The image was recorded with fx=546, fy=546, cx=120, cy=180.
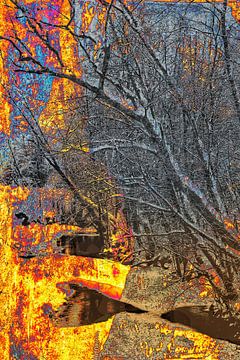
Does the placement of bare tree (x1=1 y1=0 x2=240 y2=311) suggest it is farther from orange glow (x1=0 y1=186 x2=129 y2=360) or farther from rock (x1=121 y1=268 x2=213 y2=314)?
orange glow (x1=0 y1=186 x2=129 y2=360)

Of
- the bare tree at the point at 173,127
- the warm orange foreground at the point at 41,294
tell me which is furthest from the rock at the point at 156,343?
the bare tree at the point at 173,127

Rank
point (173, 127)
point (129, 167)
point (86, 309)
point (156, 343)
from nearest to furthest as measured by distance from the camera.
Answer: point (173, 127)
point (129, 167)
point (156, 343)
point (86, 309)

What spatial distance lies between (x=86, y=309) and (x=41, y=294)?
1.56ft

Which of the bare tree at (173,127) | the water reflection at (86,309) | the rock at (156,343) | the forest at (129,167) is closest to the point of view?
the bare tree at (173,127)

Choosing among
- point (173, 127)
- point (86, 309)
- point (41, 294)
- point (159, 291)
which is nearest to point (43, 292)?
point (41, 294)

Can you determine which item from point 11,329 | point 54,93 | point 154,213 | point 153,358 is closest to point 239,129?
point 154,213

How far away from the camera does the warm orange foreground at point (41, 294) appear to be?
17.4 feet

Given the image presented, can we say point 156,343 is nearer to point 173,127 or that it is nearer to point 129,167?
point 129,167

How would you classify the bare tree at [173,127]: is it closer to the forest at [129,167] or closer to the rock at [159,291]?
the forest at [129,167]

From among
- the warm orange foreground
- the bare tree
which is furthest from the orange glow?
A: the bare tree

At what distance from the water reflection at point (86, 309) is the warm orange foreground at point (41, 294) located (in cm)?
6

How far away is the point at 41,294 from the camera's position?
212 inches

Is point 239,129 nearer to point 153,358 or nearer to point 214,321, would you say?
point 214,321

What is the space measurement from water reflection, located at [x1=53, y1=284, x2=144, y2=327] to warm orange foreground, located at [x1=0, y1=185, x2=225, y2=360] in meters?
0.06
